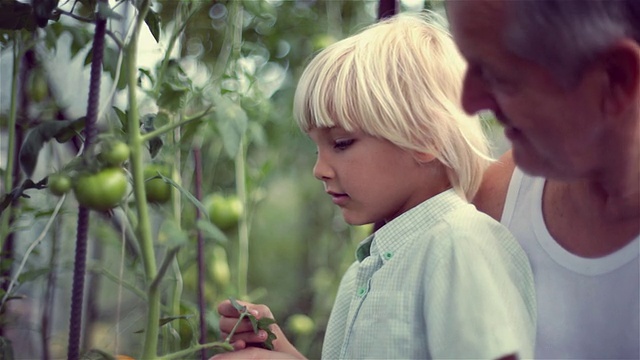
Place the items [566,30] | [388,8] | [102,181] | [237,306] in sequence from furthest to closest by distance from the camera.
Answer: [388,8]
[237,306]
[102,181]
[566,30]

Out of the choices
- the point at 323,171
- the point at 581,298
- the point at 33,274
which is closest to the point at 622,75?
the point at 581,298

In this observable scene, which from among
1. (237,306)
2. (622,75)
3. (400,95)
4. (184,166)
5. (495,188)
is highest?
(622,75)

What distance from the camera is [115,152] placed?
2.93ft

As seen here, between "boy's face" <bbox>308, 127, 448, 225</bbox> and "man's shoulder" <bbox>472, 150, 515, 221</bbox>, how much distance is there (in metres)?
0.09

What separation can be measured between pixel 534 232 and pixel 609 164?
0.62 feet

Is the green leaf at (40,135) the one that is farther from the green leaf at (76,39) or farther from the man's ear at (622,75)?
the man's ear at (622,75)

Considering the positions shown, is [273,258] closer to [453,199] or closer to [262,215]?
[262,215]

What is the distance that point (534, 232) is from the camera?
1.00 metres

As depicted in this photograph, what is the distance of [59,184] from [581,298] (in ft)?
1.94

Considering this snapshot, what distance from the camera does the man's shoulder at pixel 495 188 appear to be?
1094 mm

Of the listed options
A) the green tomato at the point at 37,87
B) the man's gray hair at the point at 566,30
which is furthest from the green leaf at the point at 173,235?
the green tomato at the point at 37,87

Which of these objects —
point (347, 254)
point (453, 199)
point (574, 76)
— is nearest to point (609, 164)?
point (574, 76)

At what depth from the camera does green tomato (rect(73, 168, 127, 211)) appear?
2.93ft

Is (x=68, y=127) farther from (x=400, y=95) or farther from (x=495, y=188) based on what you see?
(x=495, y=188)
